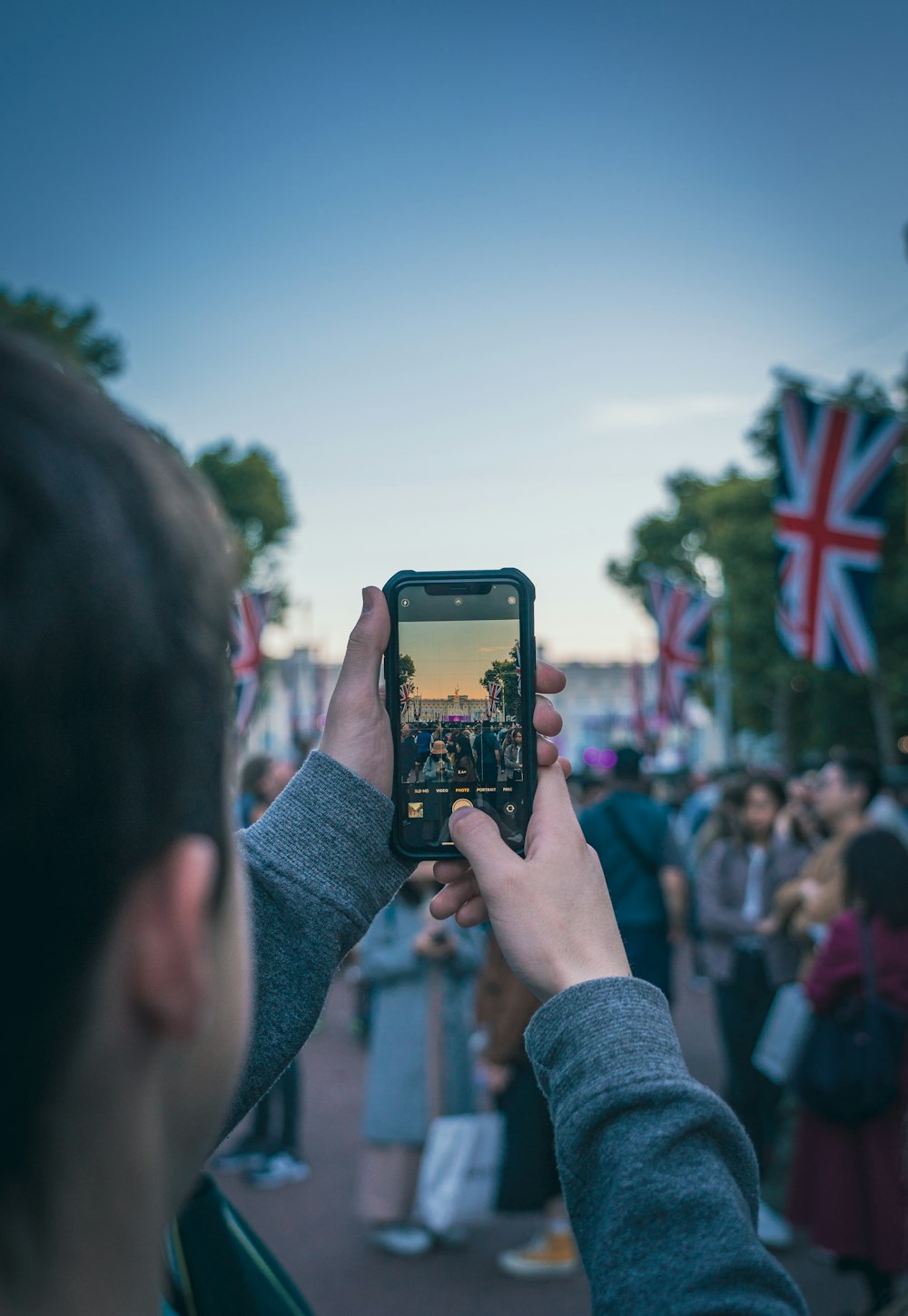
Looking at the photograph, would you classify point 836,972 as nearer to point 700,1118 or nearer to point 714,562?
point 700,1118

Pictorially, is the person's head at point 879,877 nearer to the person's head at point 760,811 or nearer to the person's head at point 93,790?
the person's head at point 760,811

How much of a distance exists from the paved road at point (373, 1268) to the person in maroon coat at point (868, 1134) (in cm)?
32

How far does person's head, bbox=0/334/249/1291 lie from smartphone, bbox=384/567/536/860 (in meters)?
0.77

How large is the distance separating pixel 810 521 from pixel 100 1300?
7.91 metres

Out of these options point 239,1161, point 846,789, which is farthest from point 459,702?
point 239,1161

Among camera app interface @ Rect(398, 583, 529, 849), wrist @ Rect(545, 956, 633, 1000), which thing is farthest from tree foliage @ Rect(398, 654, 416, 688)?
wrist @ Rect(545, 956, 633, 1000)

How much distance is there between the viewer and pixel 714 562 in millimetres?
44531

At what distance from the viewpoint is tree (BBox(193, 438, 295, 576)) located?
40500 mm

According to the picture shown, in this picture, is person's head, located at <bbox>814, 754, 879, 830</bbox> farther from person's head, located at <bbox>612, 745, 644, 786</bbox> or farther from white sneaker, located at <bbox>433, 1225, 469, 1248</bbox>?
white sneaker, located at <bbox>433, 1225, 469, 1248</bbox>

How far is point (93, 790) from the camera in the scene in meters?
0.57

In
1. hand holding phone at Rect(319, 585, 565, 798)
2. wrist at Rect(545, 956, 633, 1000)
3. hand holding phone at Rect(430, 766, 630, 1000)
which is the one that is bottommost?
wrist at Rect(545, 956, 633, 1000)

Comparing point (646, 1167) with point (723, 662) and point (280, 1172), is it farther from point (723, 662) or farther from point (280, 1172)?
point (723, 662)

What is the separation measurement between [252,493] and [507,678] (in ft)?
134

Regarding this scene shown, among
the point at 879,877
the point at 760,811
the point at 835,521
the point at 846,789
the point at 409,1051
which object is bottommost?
the point at 409,1051
